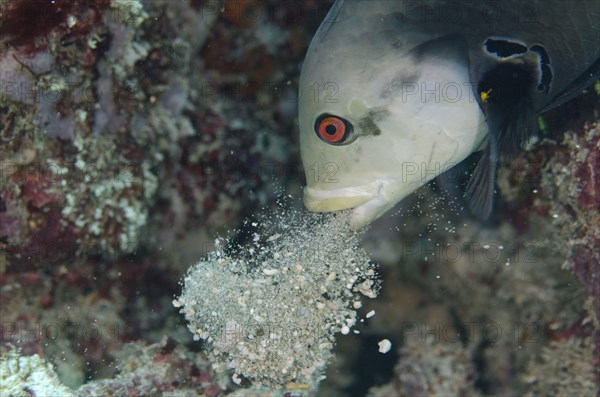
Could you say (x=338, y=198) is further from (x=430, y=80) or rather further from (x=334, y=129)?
(x=430, y=80)

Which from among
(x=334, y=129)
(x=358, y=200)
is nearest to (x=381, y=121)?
(x=334, y=129)

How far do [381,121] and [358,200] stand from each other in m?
0.41

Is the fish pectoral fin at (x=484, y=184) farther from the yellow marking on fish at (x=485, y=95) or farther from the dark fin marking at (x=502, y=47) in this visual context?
the dark fin marking at (x=502, y=47)

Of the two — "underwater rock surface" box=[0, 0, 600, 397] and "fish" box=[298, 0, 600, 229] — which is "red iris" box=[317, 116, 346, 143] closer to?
"fish" box=[298, 0, 600, 229]

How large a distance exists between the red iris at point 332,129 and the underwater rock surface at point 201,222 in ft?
2.23

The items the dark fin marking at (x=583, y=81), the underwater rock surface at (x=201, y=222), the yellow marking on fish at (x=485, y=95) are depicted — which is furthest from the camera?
the underwater rock surface at (x=201, y=222)

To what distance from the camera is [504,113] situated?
2418 millimetres

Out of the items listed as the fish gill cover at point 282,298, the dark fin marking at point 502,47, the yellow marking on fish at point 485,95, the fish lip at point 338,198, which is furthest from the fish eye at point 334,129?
the dark fin marking at point 502,47

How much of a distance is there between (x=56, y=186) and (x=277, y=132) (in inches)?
71.6

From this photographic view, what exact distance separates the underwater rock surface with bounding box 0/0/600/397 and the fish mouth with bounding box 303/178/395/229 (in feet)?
1.12

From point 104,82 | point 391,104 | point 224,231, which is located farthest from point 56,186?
point 391,104

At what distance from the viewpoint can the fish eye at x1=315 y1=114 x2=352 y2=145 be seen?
8.04ft

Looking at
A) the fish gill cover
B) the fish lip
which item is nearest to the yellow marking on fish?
the fish lip

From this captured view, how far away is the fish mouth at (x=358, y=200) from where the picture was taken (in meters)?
2.53
